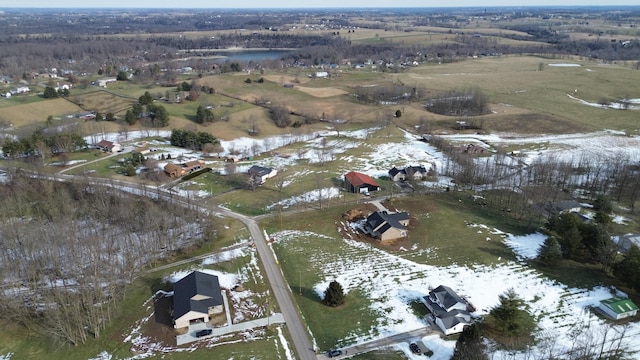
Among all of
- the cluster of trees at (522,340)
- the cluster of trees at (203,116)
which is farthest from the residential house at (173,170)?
the cluster of trees at (522,340)

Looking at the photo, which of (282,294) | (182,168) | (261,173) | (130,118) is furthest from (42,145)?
(282,294)

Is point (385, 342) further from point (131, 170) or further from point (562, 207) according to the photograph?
point (131, 170)

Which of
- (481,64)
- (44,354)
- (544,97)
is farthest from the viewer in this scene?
(481,64)

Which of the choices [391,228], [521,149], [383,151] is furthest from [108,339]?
[521,149]

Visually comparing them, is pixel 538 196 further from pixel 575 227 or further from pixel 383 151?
pixel 383 151

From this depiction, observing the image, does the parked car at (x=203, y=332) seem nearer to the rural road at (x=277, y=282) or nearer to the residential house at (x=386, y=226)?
the rural road at (x=277, y=282)

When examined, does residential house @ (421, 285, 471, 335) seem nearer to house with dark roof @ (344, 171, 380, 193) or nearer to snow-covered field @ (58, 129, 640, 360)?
snow-covered field @ (58, 129, 640, 360)
